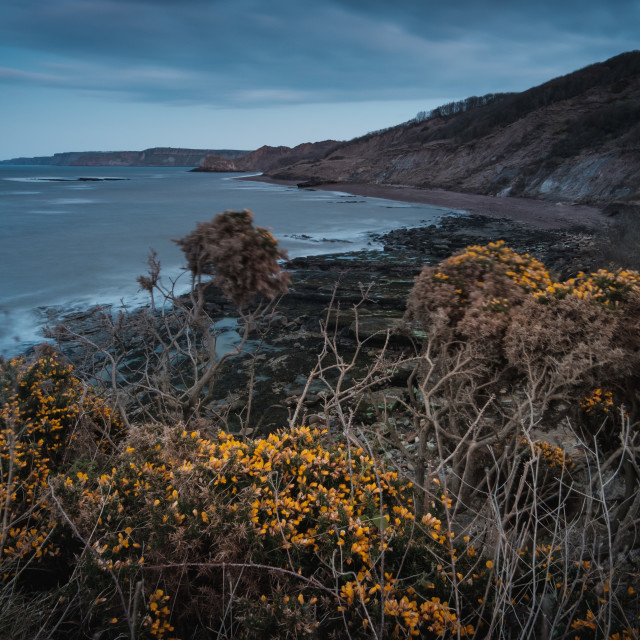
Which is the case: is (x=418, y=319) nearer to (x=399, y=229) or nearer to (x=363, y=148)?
(x=399, y=229)

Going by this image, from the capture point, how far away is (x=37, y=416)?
18.3 ft

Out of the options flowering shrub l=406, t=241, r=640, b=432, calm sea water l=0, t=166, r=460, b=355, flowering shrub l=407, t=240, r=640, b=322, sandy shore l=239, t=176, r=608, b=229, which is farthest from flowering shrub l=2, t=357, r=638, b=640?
sandy shore l=239, t=176, r=608, b=229

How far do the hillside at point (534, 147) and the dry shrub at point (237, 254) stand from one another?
37.1 meters

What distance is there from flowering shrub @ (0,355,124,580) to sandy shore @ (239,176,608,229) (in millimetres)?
29795

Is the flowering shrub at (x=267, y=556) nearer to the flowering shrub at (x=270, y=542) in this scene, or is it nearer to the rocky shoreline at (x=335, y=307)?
the flowering shrub at (x=270, y=542)

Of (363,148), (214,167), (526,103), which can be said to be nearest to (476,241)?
(526,103)

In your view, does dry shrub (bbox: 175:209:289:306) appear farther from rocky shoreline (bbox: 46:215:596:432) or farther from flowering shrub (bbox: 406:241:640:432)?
flowering shrub (bbox: 406:241:640:432)

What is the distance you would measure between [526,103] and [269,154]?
115m

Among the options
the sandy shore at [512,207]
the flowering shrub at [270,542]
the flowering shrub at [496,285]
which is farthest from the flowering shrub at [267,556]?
the sandy shore at [512,207]

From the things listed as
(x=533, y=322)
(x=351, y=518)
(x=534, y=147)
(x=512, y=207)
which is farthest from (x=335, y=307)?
(x=534, y=147)

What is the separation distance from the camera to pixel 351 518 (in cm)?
310

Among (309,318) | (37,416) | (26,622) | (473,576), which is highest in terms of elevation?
(26,622)

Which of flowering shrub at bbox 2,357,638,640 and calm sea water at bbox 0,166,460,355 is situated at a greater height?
flowering shrub at bbox 2,357,638,640

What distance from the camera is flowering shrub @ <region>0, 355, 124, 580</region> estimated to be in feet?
9.93
